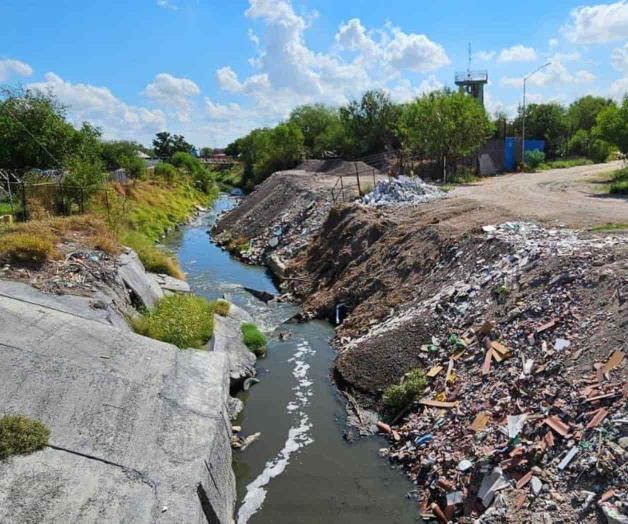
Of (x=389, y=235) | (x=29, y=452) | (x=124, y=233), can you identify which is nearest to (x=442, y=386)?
(x=29, y=452)

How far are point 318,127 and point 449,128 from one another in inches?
1372

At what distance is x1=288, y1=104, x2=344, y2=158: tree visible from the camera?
60656 mm

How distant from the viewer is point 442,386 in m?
12.0

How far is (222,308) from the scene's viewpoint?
1823 centimetres

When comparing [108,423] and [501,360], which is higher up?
[108,423]

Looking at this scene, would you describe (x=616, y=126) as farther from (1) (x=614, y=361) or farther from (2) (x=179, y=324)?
(2) (x=179, y=324)

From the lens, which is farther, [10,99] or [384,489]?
[10,99]

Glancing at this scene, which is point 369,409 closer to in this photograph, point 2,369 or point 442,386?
point 442,386

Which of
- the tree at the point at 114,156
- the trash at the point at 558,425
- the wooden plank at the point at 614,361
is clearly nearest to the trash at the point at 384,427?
the trash at the point at 558,425

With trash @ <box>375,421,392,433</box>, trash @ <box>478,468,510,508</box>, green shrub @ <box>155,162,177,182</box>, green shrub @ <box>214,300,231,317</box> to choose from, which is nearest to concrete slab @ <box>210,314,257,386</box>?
green shrub @ <box>214,300,231,317</box>

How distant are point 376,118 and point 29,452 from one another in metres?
50.8

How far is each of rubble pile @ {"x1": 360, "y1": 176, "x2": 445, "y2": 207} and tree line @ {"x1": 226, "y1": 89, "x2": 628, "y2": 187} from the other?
963 centimetres

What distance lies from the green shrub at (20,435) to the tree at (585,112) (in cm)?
5949

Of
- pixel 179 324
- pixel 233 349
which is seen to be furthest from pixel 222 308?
pixel 179 324
